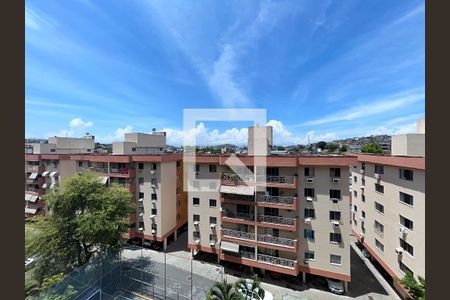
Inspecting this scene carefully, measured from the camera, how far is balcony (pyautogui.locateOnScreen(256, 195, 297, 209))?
14961 millimetres

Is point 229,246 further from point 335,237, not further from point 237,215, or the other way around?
point 335,237

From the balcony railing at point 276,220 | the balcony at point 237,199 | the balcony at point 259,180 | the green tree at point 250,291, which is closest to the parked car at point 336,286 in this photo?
the balcony railing at point 276,220

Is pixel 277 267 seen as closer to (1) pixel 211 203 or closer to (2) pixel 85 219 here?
(1) pixel 211 203

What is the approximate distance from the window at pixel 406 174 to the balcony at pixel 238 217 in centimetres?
1096

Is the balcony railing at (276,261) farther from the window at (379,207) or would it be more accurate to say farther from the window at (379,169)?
the window at (379,169)

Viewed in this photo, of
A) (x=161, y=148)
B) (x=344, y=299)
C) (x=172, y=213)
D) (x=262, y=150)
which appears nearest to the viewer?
(x=344, y=299)

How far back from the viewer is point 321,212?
14.8 metres

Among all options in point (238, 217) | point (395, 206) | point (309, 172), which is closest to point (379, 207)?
point (395, 206)

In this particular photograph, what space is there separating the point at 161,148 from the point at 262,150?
694 inches

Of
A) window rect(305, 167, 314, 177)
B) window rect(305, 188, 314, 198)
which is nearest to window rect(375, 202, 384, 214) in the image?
window rect(305, 188, 314, 198)

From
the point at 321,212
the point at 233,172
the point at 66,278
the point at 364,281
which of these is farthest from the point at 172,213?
the point at 364,281

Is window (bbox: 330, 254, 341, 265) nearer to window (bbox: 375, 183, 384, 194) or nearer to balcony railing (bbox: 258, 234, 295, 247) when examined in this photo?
balcony railing (bbox: 258, 234, 295, 247)

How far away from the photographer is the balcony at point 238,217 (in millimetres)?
16281

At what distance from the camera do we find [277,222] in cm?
1552
